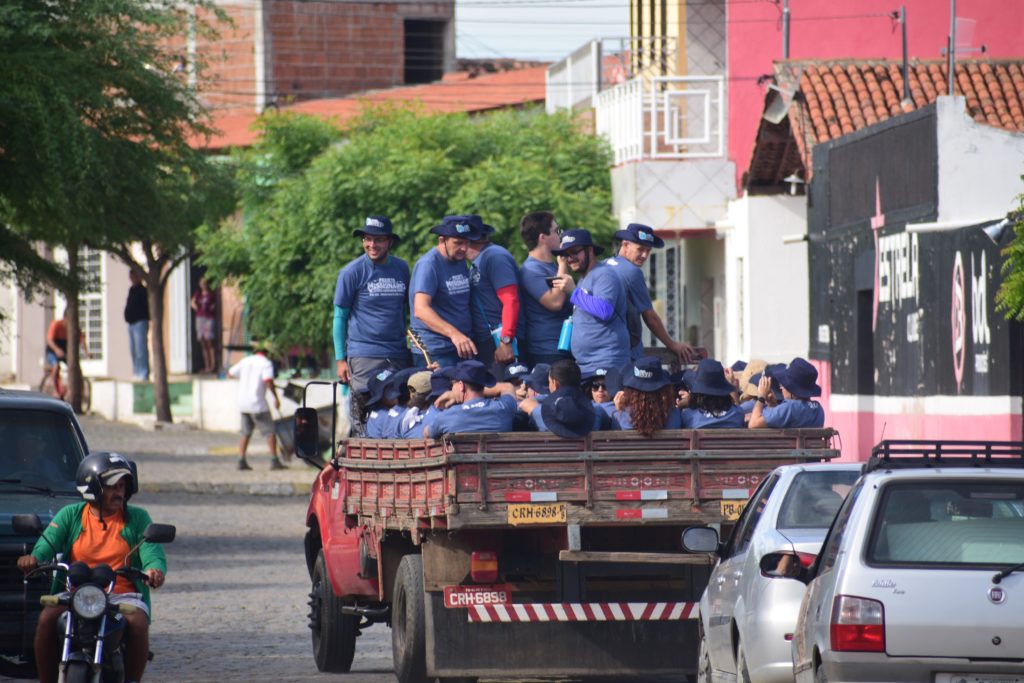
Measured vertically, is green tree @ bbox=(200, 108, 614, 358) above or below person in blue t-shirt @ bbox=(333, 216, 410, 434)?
above

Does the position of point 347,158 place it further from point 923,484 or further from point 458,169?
point 923,484

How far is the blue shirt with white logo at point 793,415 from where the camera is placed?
11.7 meters

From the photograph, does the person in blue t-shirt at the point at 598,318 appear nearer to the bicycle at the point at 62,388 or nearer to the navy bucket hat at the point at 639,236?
the navy bucket hat at the point at 639,236

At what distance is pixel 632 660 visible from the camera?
10.9m

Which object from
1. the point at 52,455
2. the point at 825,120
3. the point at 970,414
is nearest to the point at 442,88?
the point at 825,120

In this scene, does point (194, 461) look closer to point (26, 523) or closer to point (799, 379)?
point (799, 379)

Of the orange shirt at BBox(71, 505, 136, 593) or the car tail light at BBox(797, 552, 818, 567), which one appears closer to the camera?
the car tail light at BBox(797, 552, 818, 567)

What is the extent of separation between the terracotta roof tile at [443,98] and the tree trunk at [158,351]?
6.17 metres

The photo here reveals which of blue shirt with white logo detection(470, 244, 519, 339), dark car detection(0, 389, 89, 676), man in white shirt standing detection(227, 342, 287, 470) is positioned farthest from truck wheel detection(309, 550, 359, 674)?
man in white shirt standing detection(227, 342, 287, 470)

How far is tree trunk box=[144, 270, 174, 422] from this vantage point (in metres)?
38.5

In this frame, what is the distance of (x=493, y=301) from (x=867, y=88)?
13611 mm

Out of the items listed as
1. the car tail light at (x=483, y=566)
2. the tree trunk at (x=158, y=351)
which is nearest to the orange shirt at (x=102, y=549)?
the car tail light at (x=483, y=566)

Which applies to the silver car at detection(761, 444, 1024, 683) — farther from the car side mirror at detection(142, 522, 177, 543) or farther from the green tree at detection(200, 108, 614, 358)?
the green tree at detection(200, 108, 614, 358)

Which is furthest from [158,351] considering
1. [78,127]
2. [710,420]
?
[710,420]
